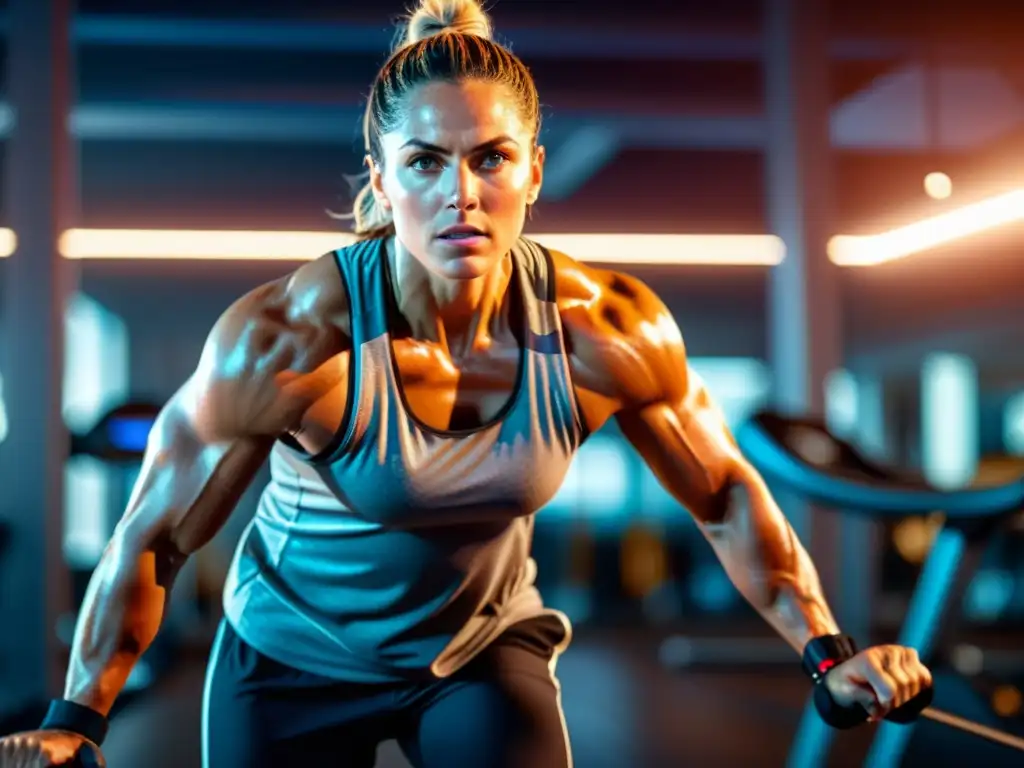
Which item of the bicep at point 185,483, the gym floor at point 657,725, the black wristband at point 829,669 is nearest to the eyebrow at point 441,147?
the bicep at point 185,483

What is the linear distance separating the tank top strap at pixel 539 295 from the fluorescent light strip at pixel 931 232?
301 cm

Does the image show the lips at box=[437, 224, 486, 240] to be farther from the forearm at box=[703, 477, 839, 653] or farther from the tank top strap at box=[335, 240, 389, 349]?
the forearm at box=[703, 477, 839, 653]

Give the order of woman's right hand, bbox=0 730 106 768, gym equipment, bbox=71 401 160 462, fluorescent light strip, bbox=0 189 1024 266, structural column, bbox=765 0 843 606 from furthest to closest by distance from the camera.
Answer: fluorescent light strip, bbox=0 189 1024 266 < structural column, bbox=765 0 843 606 < gym equipment, bbox=71 401 160 462 < woman's right hand, bbox=0 730 106 768

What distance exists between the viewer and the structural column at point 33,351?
3.43 meters

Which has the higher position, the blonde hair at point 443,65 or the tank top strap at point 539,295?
the blonde hair at point 443,65

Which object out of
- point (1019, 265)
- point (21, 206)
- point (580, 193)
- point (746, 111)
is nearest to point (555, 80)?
point (746, 111)

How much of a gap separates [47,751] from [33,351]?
2739 millimetres

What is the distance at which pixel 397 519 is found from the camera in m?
1.11

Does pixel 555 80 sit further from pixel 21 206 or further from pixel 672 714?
pixel 672 714

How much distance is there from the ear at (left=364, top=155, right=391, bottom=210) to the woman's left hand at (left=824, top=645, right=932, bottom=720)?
0.67 meters

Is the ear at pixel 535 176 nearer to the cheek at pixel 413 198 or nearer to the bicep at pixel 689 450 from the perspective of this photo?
the cheek at pixel 413 198

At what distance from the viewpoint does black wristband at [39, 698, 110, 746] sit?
103 centimetres

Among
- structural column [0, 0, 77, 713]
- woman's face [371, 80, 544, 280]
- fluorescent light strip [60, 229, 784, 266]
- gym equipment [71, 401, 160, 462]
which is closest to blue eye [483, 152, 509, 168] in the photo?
woman's face [371, 80, 544, 280]

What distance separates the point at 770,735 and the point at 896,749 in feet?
4.28
